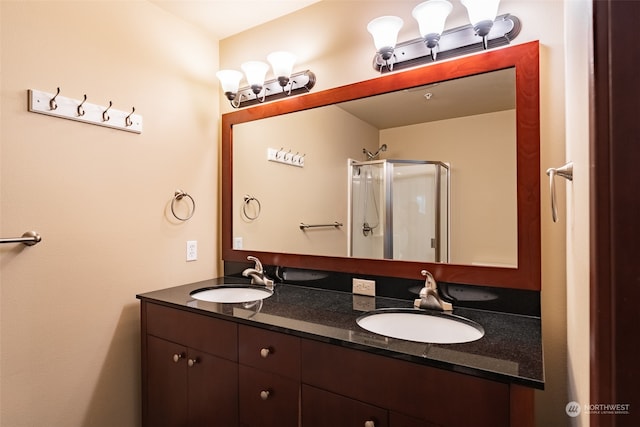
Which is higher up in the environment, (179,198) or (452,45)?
(452,45)

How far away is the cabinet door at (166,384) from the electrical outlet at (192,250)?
21.0 inches

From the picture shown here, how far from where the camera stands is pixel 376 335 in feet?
3.77

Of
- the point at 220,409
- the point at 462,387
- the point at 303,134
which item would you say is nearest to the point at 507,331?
the point at 462,387

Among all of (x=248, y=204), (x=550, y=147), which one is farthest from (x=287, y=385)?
(x=550, y=147)

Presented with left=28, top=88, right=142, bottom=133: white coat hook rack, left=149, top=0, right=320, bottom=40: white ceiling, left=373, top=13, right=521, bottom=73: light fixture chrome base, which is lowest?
left=28, top=88, right=142, bottom=133: white coat hook rack

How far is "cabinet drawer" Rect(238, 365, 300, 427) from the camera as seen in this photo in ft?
4.05

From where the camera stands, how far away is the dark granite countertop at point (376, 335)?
0.93 meters

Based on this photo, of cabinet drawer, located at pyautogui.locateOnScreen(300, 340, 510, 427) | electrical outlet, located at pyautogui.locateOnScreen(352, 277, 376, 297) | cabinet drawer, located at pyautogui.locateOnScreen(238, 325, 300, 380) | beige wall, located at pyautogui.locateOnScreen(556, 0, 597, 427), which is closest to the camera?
beige wall, located at pyautogui.locateOnScreen(556, 0, 597, 427)

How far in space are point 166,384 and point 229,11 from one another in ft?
6.74

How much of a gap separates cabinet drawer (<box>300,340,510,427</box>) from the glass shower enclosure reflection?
2.15 ft

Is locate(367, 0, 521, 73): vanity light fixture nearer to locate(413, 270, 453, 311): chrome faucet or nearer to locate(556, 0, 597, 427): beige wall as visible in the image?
locate(556, 0, 597, 427): beige wall

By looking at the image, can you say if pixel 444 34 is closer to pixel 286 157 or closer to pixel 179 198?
pixel 286 157

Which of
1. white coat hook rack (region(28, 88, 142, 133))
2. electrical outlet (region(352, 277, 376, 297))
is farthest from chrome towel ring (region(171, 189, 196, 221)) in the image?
electrical outlet (region(352, 277, 376, 297))

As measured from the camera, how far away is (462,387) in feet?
3.06
